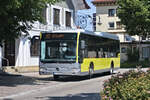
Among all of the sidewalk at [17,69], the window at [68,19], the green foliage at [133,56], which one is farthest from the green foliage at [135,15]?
the sidewalk at [17,69]

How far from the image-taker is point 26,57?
28797 mm

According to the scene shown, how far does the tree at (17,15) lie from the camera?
14.8m

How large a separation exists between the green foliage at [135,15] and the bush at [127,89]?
30889 millimetres

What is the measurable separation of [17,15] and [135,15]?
24.9m

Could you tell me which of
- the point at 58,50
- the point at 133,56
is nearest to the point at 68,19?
the point at 58,50

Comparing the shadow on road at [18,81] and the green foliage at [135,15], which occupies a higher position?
the green foliage at [135,15]

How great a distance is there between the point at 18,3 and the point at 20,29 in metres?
3.17

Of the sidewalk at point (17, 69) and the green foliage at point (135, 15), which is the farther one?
the green foliage at point (135, 15)

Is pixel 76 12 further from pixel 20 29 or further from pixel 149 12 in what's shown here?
pixel 20 29

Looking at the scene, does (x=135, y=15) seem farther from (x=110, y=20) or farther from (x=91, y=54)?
(x=110, y=20)

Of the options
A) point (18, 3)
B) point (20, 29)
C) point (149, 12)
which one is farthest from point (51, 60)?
point (149, 12)

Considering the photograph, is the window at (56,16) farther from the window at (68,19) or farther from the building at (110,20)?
the building at (110,20)

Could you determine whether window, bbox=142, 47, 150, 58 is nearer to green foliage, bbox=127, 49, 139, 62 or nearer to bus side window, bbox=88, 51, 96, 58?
green foliage, bbox=127, 49, 139, 62

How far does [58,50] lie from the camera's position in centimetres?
1938
